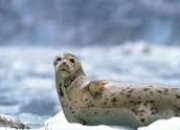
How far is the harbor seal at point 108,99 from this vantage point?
40.3 ft

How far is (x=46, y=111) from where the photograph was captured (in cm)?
1947

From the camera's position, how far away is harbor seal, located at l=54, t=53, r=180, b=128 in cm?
1230

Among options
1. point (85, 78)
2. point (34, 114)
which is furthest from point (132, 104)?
point (34, 114)

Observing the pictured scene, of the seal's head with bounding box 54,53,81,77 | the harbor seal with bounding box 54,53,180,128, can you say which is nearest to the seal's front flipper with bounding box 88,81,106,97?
the harbor seal with bounding box 54,53,180,128

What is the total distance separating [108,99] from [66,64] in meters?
0.79

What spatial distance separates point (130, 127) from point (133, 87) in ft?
2.03

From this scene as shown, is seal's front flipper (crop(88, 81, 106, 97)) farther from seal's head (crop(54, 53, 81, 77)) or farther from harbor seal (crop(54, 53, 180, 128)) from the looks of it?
seal's head (crop(54, 53, 81, 77))

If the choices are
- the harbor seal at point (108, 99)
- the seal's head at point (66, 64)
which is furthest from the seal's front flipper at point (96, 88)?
the seal's head at point (66, 64)

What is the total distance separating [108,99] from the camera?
41.5 feet

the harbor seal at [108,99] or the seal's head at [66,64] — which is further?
the seal's head at [66,64]

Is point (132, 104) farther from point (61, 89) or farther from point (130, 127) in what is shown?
point (61, 89)

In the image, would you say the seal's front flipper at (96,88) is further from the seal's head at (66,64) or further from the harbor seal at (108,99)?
the seal's head at (66,64)

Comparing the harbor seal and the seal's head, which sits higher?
the seal's head

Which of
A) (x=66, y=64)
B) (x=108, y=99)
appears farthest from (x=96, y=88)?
(x=66, y=64)
